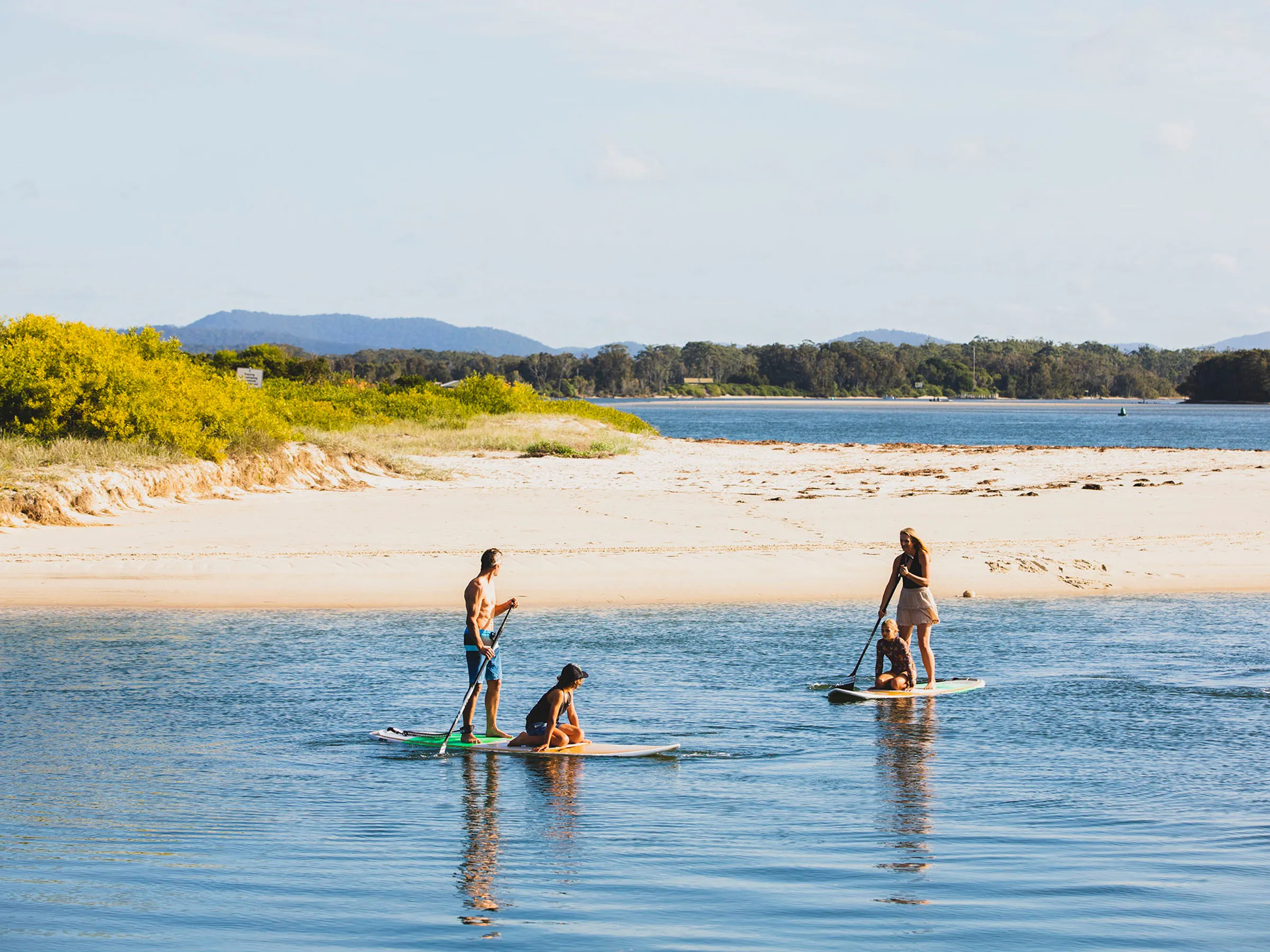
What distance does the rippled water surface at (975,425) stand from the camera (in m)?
83.9

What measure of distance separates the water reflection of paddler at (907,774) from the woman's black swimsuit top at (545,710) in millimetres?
2889

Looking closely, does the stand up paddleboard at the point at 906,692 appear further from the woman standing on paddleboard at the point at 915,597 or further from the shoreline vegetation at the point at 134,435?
the shoreline vegetation at the point at 134,435

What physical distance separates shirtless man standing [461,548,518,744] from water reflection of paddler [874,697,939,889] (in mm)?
3637

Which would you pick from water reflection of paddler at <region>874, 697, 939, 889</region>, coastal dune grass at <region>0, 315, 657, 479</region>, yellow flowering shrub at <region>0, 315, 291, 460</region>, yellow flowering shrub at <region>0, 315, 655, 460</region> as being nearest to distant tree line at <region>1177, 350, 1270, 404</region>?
coastal dune grass at <region>0, 315, 657, 479</region>

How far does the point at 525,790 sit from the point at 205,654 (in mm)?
6656

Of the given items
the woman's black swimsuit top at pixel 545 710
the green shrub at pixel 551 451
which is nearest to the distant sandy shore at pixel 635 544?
the woman's black swimsuit top at pixel 545 710

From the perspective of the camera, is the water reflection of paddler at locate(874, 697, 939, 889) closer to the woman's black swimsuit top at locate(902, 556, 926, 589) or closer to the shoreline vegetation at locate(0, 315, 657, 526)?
the woman's black swimsuit top at locate(902, 556, 926, 589)

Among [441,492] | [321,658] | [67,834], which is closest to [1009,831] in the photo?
[67,834]

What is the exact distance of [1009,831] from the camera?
9.60m

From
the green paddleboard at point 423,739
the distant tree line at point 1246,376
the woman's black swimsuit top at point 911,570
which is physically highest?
the distant tree line at point 1246,376

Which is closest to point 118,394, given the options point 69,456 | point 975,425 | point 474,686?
point 69,456

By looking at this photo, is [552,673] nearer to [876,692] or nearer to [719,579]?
[876,692]

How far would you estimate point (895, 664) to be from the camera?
1427 centimetres

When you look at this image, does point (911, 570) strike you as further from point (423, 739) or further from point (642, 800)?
point (423, 739)
